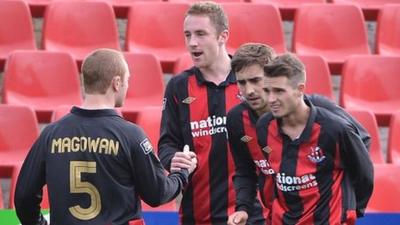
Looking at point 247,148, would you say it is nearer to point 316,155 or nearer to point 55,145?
point 316,155

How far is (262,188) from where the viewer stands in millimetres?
4590

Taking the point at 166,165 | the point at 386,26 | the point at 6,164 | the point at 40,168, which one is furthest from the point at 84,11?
the point at 40,168

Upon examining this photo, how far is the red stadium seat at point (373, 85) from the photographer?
742 cm

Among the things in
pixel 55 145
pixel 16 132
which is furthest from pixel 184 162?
pixel 16 132

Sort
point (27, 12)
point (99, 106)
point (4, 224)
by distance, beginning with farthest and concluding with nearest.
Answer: point (27, 12), point (4, 224), point (99, 106)

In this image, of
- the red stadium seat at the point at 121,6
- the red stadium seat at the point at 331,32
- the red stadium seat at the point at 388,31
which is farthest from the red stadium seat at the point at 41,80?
the red stadium seat at the point at 388,31

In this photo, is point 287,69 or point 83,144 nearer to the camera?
point 83,144

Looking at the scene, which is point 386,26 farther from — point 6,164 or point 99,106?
point 99,106

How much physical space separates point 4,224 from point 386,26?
3.67 m

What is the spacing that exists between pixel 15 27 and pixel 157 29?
38.9 inches

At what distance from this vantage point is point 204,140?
15.9ft

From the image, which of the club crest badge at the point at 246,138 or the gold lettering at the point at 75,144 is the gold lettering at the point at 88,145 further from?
the club crest badge at the point at 246,138

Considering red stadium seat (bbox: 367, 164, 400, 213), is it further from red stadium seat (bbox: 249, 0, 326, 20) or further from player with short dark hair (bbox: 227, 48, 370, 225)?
red stadium seat (bbox: 249, 0, 326, 20)

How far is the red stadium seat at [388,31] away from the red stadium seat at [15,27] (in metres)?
2.50
